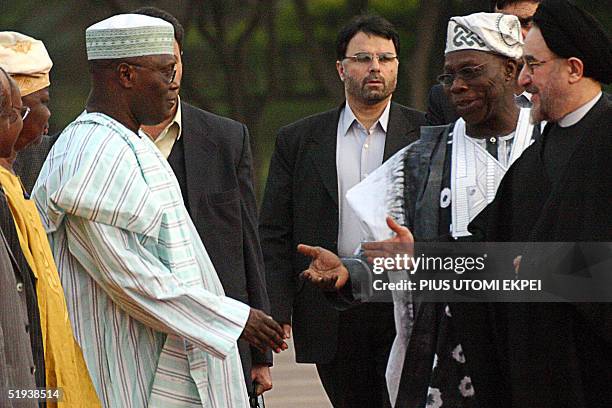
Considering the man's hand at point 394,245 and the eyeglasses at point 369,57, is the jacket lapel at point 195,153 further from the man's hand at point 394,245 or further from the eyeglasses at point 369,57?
the man's hand at point 394,245

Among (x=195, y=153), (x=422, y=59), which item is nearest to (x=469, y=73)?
(x=195, y=153)

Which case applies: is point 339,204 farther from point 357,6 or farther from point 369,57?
point 357,6

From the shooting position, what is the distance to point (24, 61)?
523 centimetres

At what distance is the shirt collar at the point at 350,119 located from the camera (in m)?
6.52

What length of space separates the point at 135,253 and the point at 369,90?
2203 millimetres

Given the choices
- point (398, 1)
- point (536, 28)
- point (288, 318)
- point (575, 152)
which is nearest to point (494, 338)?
point (575, 152)

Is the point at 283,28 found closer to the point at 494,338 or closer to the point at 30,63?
the point at 30,63

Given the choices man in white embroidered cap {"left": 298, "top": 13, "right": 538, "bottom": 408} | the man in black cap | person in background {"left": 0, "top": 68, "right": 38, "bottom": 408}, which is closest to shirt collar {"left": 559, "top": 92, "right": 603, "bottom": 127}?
the man in black cap

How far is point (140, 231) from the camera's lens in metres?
4.59

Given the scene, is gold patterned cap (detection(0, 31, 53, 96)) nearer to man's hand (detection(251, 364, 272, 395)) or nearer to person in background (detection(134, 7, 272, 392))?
person in background (detection(134, 7, 272, 392))

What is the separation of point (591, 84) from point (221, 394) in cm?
155

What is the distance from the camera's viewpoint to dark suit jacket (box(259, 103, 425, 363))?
20.9 feet

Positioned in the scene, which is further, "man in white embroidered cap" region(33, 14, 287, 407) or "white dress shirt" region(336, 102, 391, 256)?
"white dress shirt" region(336, 102, 391, 256)

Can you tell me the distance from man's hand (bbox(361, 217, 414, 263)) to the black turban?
750 mm
